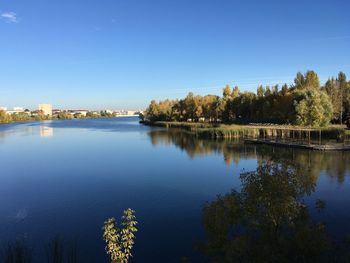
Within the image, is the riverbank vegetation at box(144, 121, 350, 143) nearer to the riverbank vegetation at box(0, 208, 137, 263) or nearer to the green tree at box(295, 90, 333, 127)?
the green tree at box(295, 90, 333, 127)

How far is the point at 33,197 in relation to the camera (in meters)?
24.2

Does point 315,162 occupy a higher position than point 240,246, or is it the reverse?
point 240,246

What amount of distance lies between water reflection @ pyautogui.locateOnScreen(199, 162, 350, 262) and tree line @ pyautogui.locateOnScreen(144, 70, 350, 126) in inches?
1951

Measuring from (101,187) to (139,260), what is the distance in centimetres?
1380

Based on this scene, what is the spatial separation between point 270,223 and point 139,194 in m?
16.7

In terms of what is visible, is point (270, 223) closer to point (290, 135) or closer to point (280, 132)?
point (290, 135)

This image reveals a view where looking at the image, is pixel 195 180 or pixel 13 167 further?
pixel 13 167

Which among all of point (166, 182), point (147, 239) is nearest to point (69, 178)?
point (166, 182)

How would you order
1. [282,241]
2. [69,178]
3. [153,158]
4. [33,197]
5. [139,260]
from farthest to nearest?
[153,158] → [69,178] → [33,197] → [139,260] → [282,241]

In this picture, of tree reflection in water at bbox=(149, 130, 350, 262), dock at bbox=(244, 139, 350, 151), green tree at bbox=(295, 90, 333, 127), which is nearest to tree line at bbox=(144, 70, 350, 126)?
green tree at bbox=(295, 90, 333, 127)

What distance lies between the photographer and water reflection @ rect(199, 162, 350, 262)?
819cm

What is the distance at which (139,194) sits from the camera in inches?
957

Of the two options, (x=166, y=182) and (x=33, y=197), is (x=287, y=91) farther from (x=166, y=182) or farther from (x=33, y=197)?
(x=33, y=197)

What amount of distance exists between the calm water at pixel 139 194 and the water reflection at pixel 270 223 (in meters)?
1.27
